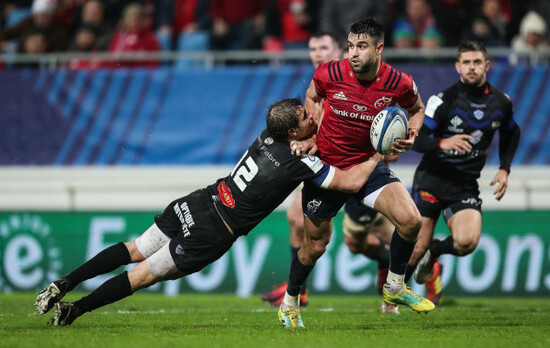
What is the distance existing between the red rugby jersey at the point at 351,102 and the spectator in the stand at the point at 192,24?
747cm

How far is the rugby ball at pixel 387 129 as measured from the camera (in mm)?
7262

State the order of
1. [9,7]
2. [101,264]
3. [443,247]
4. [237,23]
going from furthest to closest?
[9,7], [237,23], [443,247], [101,264]

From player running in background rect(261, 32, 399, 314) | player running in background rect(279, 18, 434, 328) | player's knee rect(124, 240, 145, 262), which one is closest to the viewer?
player running in background rect(279, 18, 434, 328)

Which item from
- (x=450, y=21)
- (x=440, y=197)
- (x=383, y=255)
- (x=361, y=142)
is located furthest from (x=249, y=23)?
(x=361, y=142)

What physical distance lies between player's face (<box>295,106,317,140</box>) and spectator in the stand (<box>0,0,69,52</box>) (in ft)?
29.5

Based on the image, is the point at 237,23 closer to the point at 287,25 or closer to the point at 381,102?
the point at 287,25

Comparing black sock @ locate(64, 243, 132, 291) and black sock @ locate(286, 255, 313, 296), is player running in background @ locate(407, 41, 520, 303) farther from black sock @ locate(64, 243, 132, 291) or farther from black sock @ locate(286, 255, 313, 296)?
black sock @ locate(64, 243, 132, 291)

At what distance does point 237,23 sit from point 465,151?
25.1ft

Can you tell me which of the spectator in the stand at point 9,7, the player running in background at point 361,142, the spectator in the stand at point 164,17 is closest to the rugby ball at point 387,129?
the player running in background at point 361,142

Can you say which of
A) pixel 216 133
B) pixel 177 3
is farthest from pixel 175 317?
pixel 177 3

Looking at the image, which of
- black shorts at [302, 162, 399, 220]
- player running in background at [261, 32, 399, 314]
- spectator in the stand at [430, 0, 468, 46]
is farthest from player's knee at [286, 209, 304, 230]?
spectator in the stand at [430, 0, 468, 46]

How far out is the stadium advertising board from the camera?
12297 millimetres

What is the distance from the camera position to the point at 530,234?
12297 mm

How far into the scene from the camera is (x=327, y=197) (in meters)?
7.61
